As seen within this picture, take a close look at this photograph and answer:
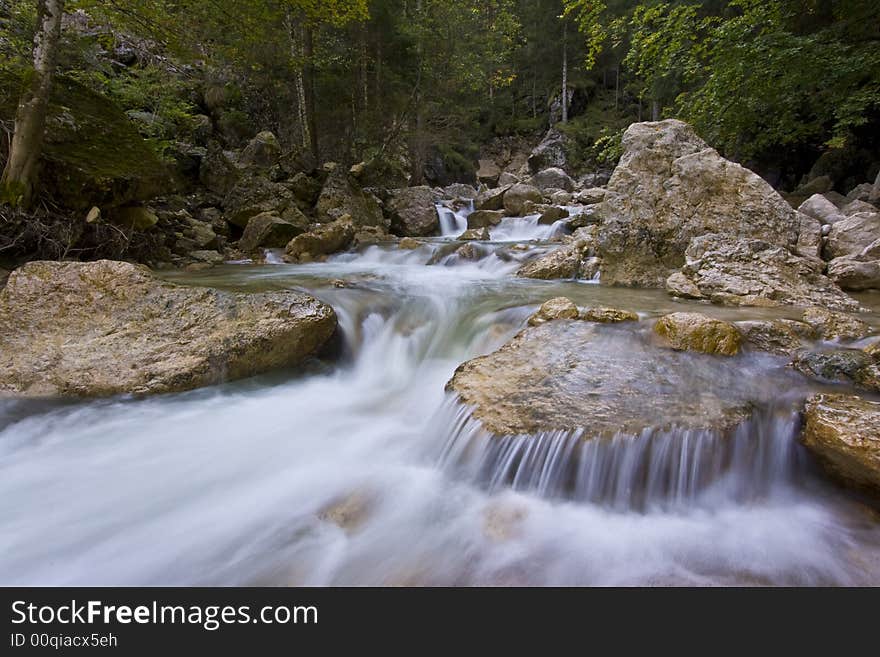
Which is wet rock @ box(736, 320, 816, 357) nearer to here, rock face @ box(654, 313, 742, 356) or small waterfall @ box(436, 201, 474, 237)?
rock face @ box(654, 313, 742, 356)

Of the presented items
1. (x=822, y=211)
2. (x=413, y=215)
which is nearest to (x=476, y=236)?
(x=413, y=215)

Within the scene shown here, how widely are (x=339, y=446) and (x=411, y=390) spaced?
3.31 feet

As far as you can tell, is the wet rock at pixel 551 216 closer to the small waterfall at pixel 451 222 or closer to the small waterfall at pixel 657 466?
the small waterfall at pixel 451 222

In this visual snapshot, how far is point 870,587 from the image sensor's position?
1951 mm

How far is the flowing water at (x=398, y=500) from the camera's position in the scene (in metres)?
2.17

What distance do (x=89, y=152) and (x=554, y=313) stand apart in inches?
263

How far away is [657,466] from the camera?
8.45 feet

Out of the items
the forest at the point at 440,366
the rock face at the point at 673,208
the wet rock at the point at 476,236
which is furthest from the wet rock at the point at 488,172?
the rock face at the point at 673,208

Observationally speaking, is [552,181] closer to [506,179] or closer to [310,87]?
[506,179]

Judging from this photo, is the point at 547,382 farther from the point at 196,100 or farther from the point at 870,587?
the point at 196,100

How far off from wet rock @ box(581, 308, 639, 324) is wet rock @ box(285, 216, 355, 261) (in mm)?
6569

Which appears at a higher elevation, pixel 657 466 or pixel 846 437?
pixel 846 437

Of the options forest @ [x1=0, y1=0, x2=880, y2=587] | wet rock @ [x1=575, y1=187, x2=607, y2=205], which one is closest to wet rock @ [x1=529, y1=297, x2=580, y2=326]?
forest @ [x1=0, y1=0, x2=880, y2=587]

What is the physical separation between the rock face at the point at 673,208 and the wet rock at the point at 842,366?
3259mm
